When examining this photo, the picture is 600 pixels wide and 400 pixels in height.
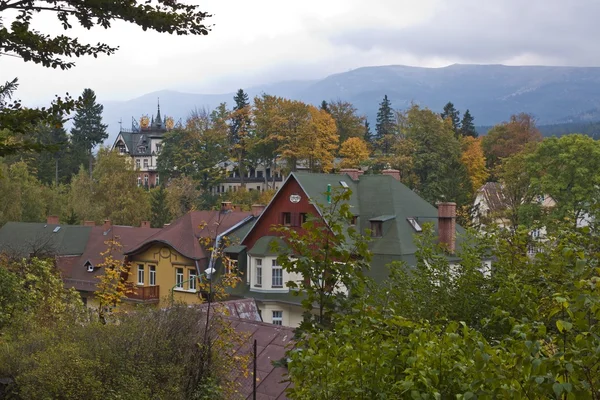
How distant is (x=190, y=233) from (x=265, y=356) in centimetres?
2551

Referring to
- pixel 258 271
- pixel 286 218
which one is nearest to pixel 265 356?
pixel 258 271

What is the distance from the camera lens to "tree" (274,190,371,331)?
24.4 ft

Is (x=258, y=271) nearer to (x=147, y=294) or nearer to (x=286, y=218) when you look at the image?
(x=286, y=218)

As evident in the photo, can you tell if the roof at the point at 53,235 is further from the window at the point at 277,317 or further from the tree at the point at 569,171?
the tree at the point at 569,171

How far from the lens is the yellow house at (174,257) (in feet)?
Result: 128

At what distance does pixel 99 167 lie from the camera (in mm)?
70812

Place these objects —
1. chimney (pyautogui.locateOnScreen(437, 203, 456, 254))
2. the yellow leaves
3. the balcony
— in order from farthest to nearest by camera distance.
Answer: the yellow leaves < the balcony < chimney (pyautogui.locateOnScreen(437, 203, 456, 254))

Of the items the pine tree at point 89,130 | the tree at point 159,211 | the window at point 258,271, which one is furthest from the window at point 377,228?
the pine tree at point 89,130

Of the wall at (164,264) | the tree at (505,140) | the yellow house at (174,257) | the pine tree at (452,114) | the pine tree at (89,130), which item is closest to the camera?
the yellow house at (174,257)

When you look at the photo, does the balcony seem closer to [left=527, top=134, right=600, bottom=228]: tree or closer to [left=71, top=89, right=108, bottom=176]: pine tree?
[left=527, top=134, right=600, bottom=228]: tree

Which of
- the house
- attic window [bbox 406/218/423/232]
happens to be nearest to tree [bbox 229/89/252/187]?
the house

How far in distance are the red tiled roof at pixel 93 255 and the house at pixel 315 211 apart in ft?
27.8

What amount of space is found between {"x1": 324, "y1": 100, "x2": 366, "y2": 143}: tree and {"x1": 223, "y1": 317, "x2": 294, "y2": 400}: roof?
6889 centimetres

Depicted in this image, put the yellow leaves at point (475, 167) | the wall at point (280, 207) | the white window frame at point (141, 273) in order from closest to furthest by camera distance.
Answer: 1. the wall at point (280, 207)
2. the white window frame at point (141, 273)
3. the yellow leaves at point (475, 167)
